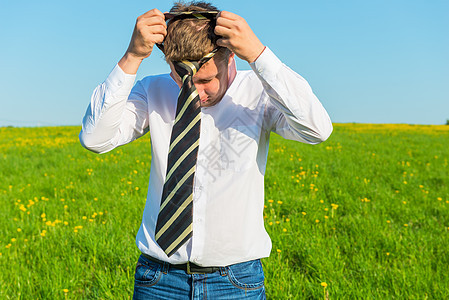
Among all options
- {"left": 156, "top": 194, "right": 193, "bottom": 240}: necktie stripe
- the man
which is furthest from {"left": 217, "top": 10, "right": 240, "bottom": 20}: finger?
{"left": 156, "top": 194, "right": 193, "bottom": 240}: necktie stripe

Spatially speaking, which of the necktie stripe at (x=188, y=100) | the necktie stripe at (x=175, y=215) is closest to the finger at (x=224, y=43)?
the necktie stripe at (x=188, y=100)

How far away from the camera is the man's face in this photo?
162 centimetres

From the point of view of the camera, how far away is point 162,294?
1710mm

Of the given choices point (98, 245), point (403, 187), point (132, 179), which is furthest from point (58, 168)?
point (403, 187)

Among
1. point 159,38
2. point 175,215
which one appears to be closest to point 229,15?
point 159,38

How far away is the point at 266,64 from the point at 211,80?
0.29 metres

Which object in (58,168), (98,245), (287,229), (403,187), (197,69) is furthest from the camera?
(58,168)

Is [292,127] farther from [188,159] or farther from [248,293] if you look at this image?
[248,293]

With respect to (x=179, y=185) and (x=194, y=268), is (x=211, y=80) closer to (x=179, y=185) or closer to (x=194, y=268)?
(x=179, y=185)

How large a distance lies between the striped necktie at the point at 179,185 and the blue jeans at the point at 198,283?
15 centimetres

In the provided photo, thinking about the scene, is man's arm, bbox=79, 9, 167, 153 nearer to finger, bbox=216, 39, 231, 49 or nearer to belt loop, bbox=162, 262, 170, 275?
finger, bbox=216, 39, 231, 49

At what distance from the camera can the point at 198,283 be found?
1674 millimetres

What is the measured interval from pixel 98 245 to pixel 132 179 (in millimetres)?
3316

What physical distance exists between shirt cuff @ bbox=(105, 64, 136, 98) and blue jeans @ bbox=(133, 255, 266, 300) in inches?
33.2
